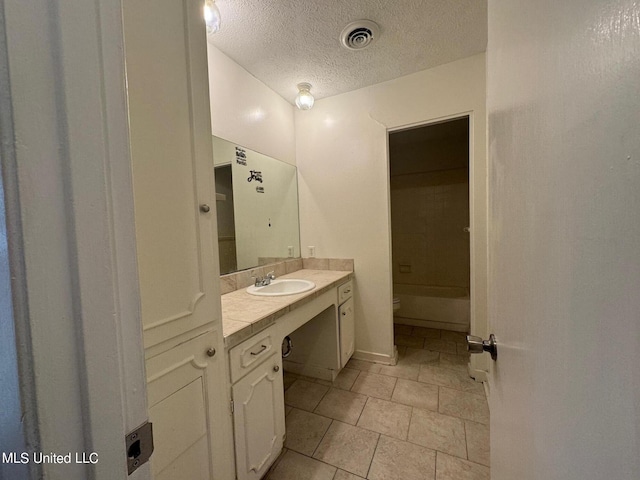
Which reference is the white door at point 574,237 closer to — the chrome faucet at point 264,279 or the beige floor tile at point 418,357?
the chrome faucet at point 264,279

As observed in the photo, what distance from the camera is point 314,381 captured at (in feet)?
6.47

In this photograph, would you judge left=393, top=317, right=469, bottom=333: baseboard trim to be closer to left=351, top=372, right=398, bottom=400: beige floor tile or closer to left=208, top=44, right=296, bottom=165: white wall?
left=351, top=372, right=398, bottom=400: beige floor tile

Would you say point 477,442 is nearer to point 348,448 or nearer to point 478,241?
point 348,448

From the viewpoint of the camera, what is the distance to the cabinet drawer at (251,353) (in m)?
0.96

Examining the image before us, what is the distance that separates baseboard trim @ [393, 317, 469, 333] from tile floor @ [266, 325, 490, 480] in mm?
589

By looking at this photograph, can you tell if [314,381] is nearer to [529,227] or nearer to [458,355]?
[458,355]

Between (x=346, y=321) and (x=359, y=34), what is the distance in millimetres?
2036

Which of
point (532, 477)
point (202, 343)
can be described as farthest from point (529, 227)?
point (202, 343)

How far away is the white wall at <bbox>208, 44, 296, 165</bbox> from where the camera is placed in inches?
61.7

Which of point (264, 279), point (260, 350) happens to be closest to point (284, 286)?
point (264, 279)

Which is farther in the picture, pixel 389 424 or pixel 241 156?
pixel 241 156

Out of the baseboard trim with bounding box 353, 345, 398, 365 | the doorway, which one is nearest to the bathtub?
the doorway

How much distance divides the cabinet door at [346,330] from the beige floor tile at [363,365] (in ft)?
0.42

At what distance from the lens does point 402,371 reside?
204 centimetres
